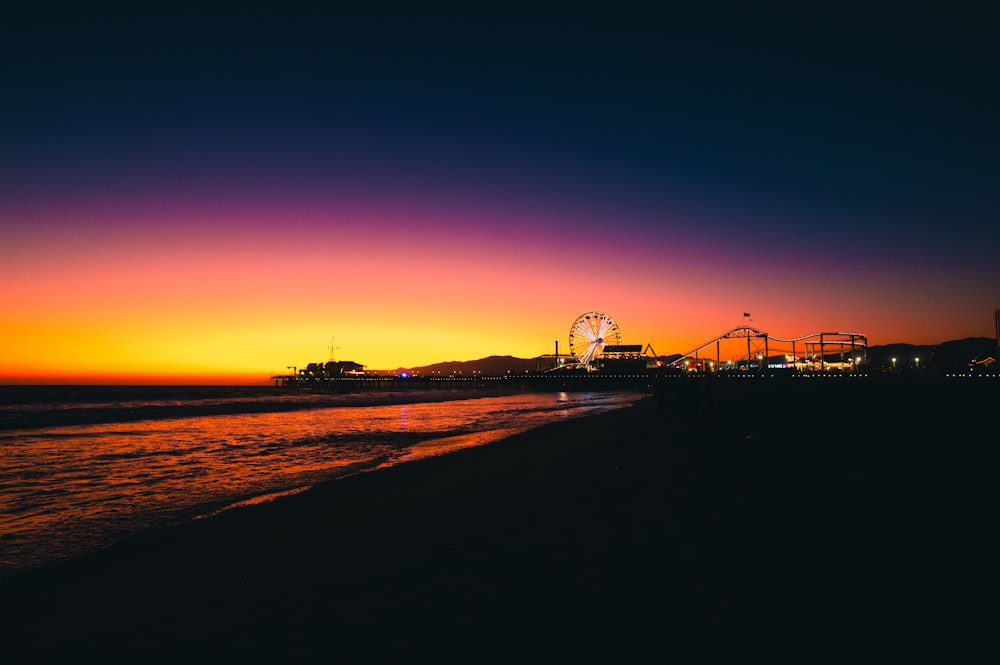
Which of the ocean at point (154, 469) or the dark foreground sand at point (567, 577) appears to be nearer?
the dark foreground sand at point (567, 577)

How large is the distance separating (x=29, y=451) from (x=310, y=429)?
39.2 feet

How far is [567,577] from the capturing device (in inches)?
237

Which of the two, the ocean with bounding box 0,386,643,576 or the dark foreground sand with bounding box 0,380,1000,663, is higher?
the dark foreground sand with bounding box 0,380,1000,663

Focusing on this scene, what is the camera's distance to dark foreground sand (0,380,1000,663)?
14.9 ft

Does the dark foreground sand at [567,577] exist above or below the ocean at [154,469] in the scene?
above

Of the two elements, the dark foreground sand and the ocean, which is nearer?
the dark foreground sand

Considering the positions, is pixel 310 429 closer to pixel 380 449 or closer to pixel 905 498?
pixel 380 449

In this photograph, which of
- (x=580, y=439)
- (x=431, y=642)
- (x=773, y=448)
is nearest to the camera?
(x=431, y=642)

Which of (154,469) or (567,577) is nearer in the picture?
(567,577)

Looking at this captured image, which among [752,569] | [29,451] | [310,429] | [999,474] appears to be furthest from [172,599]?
[310,429]

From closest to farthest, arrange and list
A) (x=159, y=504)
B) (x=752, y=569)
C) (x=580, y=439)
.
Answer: (x=752, y=569), (x=159, y=504), (x=580, y=439)

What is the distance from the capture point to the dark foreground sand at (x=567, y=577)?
14.9 feet

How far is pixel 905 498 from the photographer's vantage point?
8906mm

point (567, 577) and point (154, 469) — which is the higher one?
point (567, 577)
